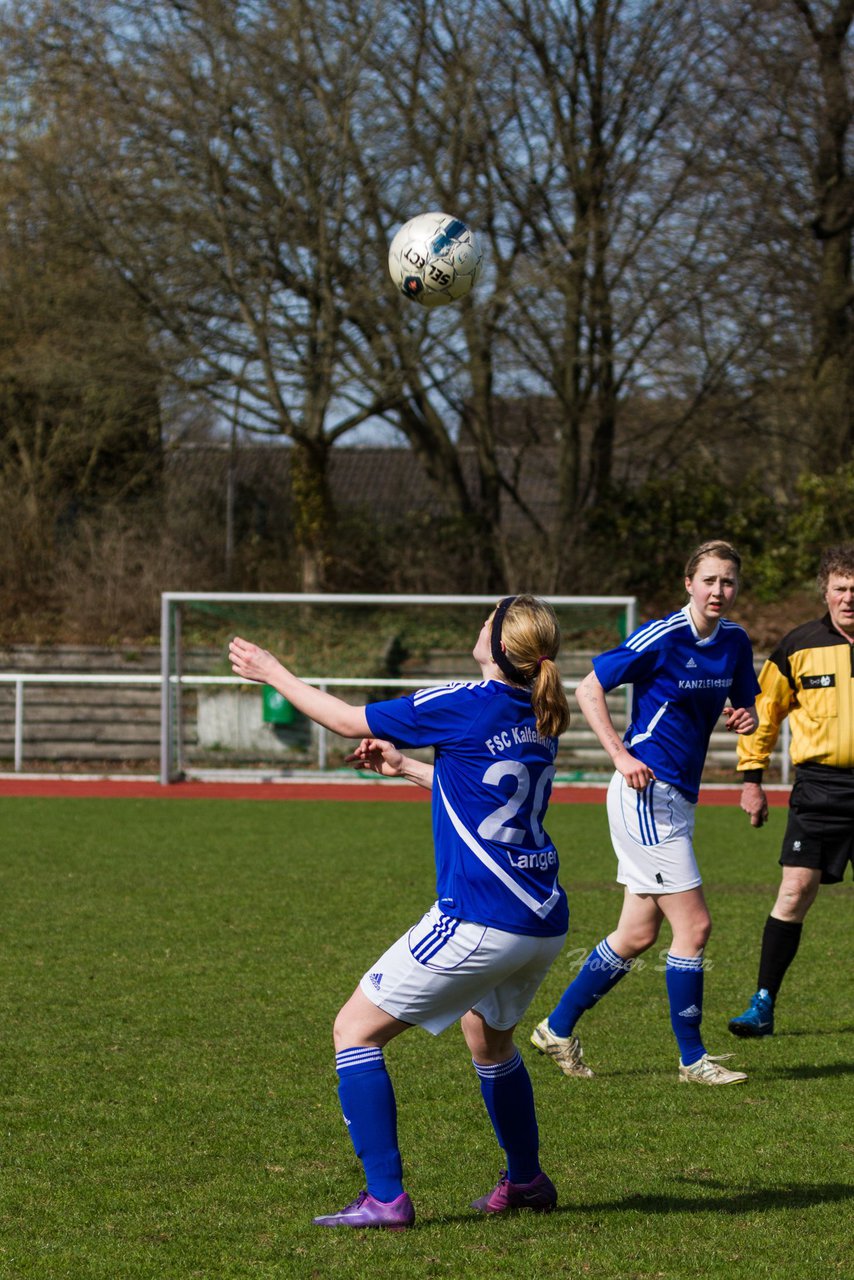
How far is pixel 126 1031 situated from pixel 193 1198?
75.8 inches

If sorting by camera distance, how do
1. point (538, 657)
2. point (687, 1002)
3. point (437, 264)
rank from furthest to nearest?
point (437, 264) → point (687, 1002) → point (538, 657)

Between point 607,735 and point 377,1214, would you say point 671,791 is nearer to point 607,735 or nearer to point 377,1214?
point 607,735

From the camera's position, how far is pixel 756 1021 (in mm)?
5816

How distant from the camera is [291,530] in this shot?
23484 millimetres

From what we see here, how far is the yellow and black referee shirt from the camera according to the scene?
572 cm

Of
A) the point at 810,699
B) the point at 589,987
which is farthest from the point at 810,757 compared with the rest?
the point at 589,987

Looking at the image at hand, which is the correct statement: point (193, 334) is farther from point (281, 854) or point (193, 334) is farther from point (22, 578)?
point (281, 854)

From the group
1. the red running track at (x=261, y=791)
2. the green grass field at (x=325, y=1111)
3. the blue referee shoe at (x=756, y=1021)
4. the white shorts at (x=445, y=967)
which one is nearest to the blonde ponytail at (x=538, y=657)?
the white shorts at (x=445, y=967)

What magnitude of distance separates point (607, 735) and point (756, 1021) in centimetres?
166

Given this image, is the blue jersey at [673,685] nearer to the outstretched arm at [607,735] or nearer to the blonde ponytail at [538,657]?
the outstretched arm at [607,735]

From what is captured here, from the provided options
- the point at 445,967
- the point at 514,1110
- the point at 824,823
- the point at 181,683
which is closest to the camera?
the point at 445,967

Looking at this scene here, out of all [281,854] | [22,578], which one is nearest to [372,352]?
[22,578]

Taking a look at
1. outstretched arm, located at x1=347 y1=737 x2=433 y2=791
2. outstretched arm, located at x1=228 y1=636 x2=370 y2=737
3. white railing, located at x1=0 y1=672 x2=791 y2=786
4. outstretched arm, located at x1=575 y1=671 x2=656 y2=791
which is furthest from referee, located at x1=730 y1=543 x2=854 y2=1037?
white railing, located at x1=0 y1=672 x2=791 y2=786

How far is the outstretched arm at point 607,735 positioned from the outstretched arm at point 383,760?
1.05m
